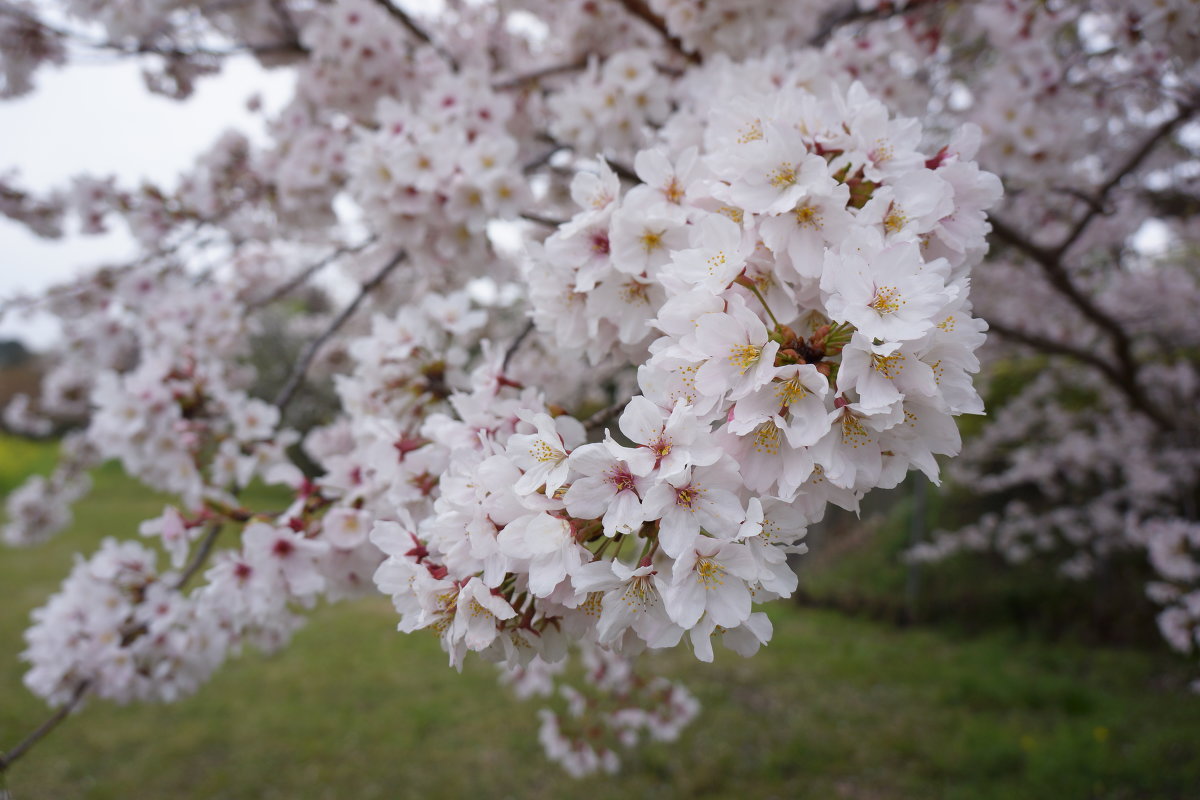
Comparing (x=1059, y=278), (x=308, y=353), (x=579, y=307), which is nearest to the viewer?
(x=579, y=307)

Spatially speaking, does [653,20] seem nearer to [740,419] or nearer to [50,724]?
[740,419]

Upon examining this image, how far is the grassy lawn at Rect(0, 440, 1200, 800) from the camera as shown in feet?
12.5

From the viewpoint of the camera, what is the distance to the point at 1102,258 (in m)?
4.43

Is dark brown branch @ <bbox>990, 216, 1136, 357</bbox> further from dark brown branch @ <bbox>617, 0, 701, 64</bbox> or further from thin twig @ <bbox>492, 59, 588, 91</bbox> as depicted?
thin twig @ <bbox>492, 59, 588, 91</bbox>

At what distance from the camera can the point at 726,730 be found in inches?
177

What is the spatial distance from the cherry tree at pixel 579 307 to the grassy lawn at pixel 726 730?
729 mm

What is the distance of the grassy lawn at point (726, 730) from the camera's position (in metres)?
3.82

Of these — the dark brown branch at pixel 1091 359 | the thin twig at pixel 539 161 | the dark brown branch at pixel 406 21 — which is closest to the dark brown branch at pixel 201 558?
the thin twig at pixel 539 161

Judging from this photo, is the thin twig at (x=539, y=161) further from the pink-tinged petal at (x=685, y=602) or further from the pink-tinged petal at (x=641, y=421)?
the pink-tinged petal at (x=685, y=602)

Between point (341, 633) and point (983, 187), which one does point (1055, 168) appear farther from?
point (341, 633)

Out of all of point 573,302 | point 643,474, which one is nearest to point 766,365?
point 643,474

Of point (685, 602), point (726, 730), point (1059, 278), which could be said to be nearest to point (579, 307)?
point (685, 602)

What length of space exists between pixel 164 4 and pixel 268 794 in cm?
404

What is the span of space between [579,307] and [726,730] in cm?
405
